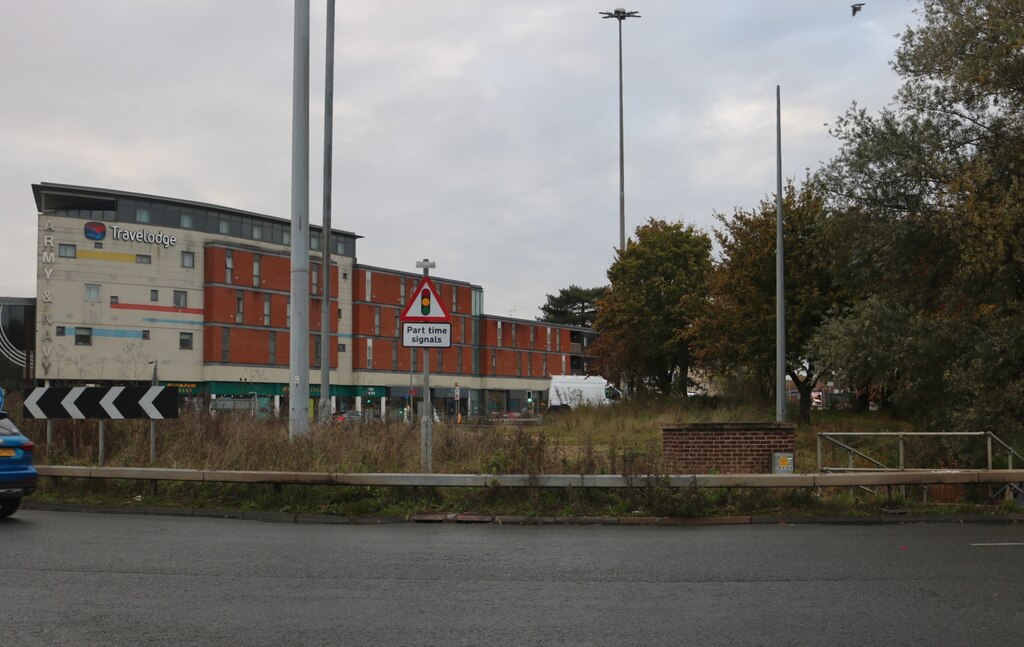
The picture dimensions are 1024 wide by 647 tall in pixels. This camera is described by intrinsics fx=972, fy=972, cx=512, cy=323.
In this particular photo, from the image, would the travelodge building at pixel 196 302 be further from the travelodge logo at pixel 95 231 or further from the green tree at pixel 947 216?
the green tree at pixel 947 216

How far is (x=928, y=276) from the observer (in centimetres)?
2452

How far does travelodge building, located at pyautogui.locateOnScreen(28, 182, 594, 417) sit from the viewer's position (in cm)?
6888

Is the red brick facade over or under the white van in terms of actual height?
over

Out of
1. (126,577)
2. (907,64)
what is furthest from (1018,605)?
(907,64)

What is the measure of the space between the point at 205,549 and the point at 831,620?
19.5 ft

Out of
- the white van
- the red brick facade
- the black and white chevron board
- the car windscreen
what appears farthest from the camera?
the red brick facade

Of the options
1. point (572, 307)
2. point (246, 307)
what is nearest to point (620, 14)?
point (246, 307)

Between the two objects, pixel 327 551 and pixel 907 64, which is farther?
pixel 907 64

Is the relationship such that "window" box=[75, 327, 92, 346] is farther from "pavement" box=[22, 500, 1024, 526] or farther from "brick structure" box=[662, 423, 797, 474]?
"pavement" box=[22, 500, 1024, 526]

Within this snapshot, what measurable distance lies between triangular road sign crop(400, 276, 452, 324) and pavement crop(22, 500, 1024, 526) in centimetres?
283

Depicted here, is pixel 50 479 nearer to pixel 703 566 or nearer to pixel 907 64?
pixel 703 566

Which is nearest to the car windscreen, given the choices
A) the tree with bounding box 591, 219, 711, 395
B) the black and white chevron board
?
the black and white chevron board

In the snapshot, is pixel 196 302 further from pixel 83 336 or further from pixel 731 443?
pixel 731 443

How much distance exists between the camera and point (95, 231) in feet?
230
